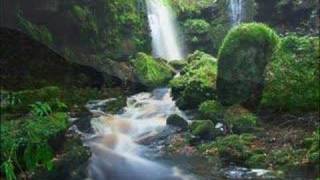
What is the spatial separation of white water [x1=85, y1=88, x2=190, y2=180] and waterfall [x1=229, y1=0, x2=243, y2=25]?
264 inches

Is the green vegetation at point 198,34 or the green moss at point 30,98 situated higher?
the green vegetation at point 198,34

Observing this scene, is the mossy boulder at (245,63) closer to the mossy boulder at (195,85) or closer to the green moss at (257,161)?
the mossy boulder at (195,85)

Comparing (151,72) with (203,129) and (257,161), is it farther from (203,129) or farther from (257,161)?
(257,161)

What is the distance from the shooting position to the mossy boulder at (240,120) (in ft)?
38.4

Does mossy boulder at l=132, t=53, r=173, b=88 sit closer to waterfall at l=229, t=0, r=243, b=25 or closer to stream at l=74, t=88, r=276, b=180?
stream at l=74, t=88, r=276, b=180

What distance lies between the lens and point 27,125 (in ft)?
27.8

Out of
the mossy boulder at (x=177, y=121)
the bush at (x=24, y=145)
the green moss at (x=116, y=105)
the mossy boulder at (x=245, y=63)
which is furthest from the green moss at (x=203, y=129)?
the bush at (x=24, y=145)

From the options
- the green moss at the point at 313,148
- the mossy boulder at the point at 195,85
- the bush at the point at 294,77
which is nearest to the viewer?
the green moss at the point at 313,148

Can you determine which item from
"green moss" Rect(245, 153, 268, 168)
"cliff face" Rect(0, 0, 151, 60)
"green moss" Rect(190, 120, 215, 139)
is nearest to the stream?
"green moss" Rect(245, 153, 268, 168)

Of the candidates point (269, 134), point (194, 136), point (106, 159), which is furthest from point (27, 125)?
point (269, 134)

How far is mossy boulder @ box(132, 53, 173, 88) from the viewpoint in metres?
17.4

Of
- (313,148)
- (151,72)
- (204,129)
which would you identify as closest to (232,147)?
A: (204,129)

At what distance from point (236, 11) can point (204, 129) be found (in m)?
11.2

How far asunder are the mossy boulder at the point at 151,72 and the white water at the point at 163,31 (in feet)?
11.9
